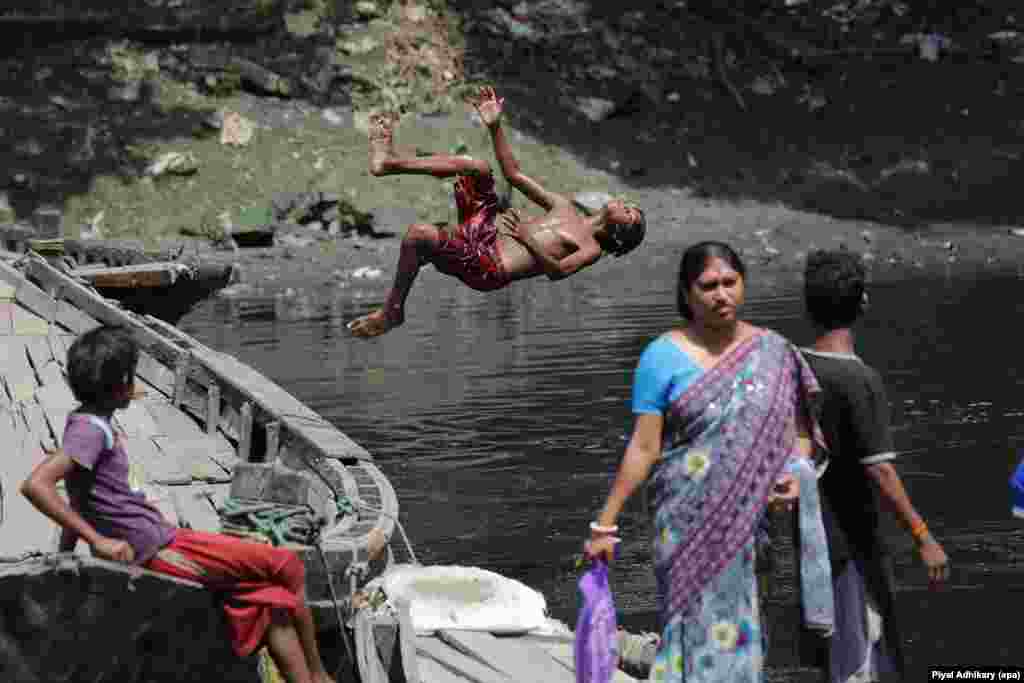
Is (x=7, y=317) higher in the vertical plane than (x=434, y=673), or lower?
higher

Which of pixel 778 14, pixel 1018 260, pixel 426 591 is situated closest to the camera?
pixel 426 591

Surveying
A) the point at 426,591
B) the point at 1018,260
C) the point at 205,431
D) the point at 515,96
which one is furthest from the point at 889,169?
the point at 426,591

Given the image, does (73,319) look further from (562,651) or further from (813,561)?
(813,561)

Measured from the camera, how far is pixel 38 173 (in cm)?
2370

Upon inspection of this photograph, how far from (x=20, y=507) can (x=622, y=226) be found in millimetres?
2876

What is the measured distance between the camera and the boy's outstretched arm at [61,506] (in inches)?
205

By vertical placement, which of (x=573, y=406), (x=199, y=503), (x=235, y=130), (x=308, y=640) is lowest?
(x=573, y=406)

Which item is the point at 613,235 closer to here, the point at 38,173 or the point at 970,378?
the point at 970,378

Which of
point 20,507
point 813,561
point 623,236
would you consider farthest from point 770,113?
point 813,561

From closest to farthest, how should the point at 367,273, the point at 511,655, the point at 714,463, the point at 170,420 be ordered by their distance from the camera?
the point at 714,463, the point at 511,655, the point at 170,420, the point at 367,273

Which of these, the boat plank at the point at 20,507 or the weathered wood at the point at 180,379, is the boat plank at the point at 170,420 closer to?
the weathered wood at the point at 180,379

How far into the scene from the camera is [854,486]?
538 cm

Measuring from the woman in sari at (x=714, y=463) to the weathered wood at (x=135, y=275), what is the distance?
334 inches

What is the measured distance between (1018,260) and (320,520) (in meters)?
18.8
